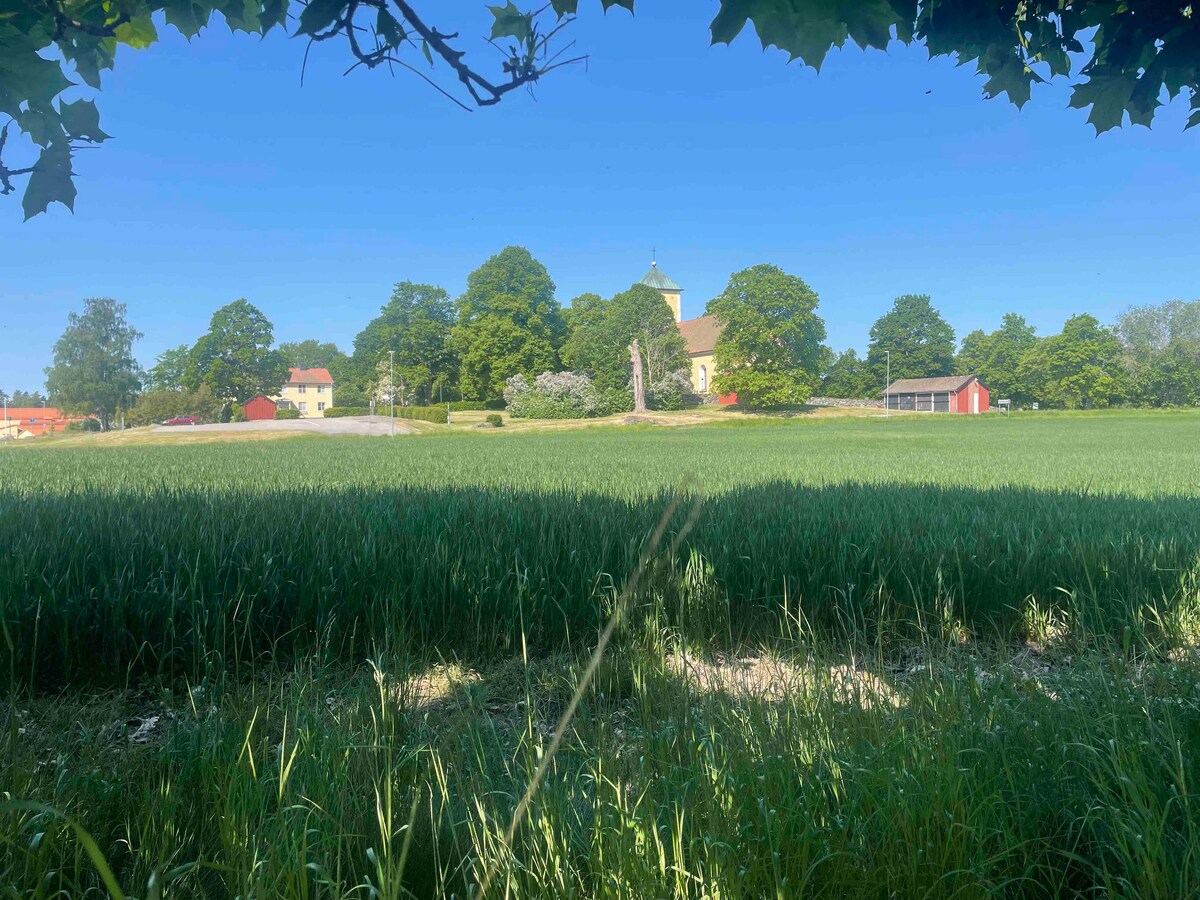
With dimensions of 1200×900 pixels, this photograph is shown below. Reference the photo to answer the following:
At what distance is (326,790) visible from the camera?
1.66 meters

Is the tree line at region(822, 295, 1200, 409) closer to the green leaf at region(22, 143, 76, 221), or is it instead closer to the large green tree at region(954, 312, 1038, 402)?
the large green tree at region(954, 312, 1038, 402)

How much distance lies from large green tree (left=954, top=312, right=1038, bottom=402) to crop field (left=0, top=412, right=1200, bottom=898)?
83.1 m

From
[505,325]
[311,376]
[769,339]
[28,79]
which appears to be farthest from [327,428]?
[311,376]

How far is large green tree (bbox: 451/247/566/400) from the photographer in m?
62.0

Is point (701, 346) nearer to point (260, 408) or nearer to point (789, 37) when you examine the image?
point (260, 408)

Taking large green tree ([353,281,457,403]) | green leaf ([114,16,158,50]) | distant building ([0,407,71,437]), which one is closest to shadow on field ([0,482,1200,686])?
green leaf ([114,16,158,50])

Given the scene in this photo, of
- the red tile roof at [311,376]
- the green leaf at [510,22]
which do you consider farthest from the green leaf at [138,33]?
the red tile roof at [311,376]

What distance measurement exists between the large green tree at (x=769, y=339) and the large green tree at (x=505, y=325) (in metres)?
16.1

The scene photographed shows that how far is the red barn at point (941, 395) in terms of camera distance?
74.0 m

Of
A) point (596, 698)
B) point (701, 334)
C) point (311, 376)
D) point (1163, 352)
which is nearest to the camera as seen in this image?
point (596, 698)

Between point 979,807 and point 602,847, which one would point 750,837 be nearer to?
point 602,847

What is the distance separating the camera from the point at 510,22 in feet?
9.54

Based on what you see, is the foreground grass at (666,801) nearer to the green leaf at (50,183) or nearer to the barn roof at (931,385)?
the green leaf at (50,183)

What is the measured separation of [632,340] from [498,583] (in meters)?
57.7
